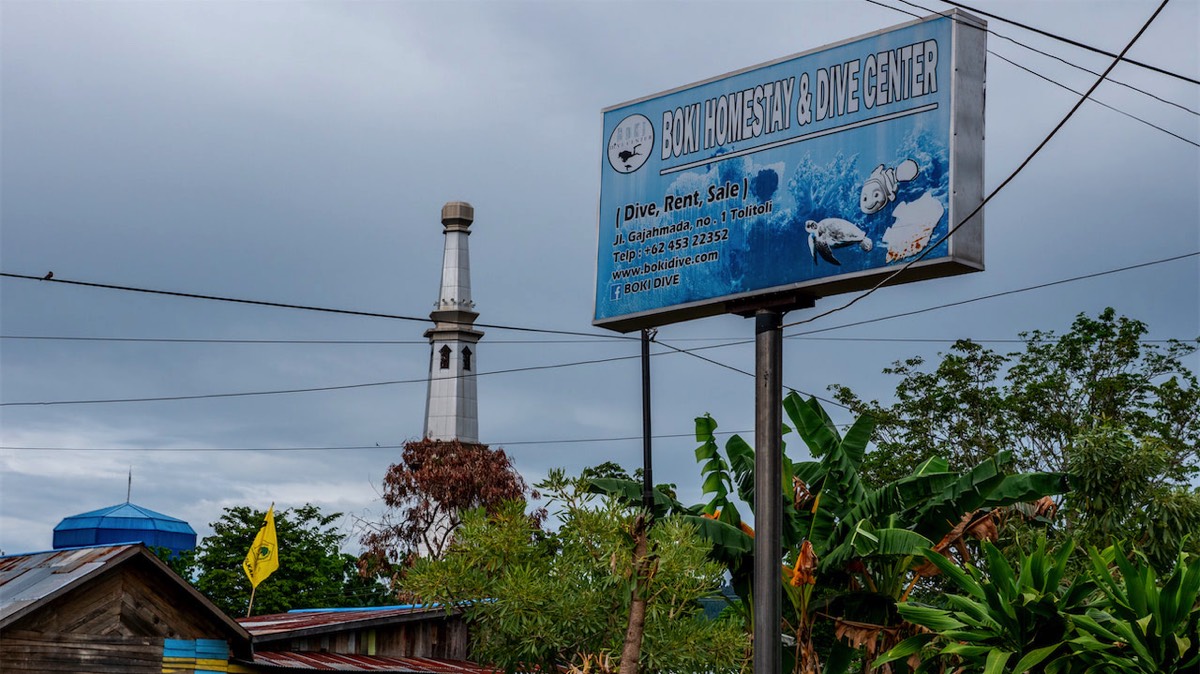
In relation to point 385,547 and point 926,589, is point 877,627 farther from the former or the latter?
point 385,547

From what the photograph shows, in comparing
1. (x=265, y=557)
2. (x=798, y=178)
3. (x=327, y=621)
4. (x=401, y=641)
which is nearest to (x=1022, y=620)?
(x=798, y=178)

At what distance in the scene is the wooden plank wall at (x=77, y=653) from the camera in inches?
650

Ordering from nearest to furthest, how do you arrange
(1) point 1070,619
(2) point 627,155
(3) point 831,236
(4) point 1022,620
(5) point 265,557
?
(1) point 1070,619, (4) point 1022,620, (3) point 831,236, (2) point 627,155, (5) point 265,557

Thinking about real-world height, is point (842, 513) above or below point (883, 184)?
below

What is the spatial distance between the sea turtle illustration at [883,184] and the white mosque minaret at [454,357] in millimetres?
31791

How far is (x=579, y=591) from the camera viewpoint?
1345 centimetres

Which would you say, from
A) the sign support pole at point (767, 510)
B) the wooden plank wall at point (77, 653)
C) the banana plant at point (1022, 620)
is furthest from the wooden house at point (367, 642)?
the banana plant at point (1022, 620)

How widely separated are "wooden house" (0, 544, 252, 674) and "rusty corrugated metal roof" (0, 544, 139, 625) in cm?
1

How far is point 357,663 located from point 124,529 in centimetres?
2729

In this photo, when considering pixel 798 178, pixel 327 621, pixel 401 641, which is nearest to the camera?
pixel 798 178

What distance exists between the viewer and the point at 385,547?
3916cm

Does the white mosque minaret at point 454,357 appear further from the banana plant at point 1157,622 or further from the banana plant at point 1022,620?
the banana plant at point 1157,622

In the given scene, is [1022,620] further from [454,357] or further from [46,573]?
[454,357]

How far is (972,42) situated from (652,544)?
552 cm
